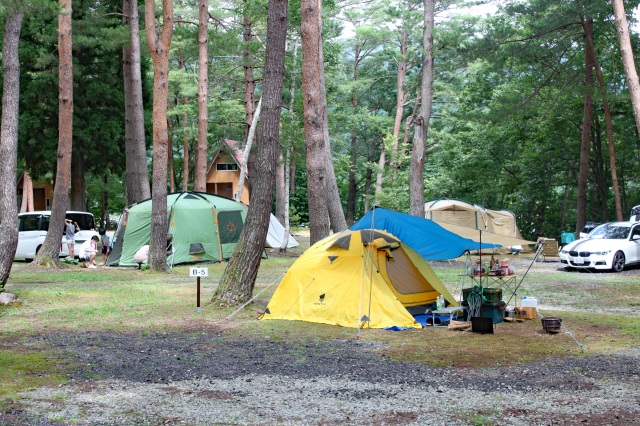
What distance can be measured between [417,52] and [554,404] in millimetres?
34632

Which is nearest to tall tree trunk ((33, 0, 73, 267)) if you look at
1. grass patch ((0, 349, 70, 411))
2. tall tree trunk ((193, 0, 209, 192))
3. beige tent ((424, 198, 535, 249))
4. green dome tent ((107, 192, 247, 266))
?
green dome tent ((107, 192, 247, 266))

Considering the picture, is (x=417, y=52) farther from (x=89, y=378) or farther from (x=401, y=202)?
(x=89, y=378)

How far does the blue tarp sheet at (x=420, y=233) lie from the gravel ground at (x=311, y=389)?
8.88 ft

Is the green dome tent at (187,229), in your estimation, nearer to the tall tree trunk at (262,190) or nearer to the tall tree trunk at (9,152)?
the tall tree trunk at (9,152)

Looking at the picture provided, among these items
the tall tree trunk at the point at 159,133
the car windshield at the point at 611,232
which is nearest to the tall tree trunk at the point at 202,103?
the tall tree trunk at the point at 159,133

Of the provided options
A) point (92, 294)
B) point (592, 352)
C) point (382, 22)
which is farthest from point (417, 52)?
point (592, 352)

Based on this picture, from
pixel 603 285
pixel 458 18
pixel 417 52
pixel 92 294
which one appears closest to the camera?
pixel 92 294

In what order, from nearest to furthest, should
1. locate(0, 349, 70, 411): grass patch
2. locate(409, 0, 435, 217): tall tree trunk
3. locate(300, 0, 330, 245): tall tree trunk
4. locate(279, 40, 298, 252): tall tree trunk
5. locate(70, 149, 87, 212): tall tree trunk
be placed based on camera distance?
1. locate(0, 349, 70, 411): grass patch
2. locate(300, 0, 330, 245): tall tree trunk
3. locate(409, 0, 435, 217): tall tree trunk
4. locate(279, 40, 298, 252): tall tree trunk
5. locate(70, 149, 87, 212): tall tree trunk

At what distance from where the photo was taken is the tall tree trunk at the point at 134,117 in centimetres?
2102

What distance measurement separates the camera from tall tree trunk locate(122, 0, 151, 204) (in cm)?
2102

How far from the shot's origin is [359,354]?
8.10 m

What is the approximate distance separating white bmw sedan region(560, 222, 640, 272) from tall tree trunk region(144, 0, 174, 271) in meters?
10.5

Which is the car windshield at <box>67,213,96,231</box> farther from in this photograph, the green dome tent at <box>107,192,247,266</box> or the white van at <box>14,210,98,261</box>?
the green dome tent at <box>107,192,247,266</box>

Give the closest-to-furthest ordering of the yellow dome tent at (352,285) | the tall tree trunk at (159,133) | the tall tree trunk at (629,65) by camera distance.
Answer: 1. the yellow dome tent at (352,285)
2. the tall tree trunk at (629,65)
3. the tall tree trunk at (159,133)
